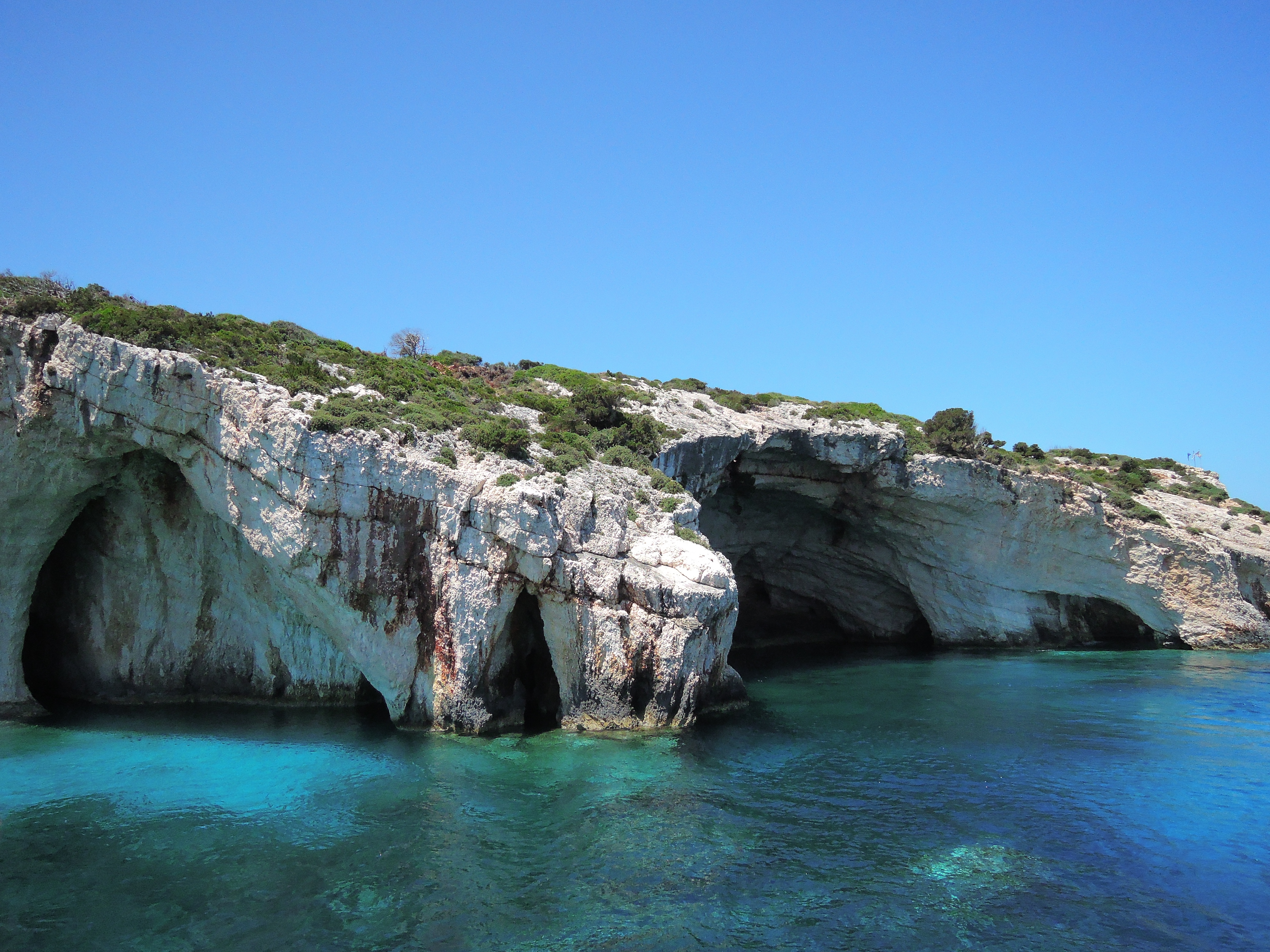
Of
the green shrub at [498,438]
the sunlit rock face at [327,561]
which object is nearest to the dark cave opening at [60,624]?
the sunlit rock face at [327,561]

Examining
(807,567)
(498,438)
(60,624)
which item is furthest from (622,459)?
(60,624)

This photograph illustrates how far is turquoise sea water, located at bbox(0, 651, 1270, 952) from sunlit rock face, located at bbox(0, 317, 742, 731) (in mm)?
1824

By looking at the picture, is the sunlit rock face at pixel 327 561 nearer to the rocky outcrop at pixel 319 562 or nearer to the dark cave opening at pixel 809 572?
the rocky outcrop at pixel 319 562

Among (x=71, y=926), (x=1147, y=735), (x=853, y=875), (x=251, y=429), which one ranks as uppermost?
(x=251, y=429)

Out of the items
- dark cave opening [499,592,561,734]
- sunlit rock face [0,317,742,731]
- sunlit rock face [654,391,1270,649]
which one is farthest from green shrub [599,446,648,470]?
dark cave opening [499,592,561,734]

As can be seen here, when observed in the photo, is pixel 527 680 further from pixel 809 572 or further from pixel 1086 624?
pixel 1086 624

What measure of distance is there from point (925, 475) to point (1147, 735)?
17.2m

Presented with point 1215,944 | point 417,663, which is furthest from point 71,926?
point 1215,944

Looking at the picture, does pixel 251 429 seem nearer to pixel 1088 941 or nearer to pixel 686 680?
pixel 686 680

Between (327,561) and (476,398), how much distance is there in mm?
11979

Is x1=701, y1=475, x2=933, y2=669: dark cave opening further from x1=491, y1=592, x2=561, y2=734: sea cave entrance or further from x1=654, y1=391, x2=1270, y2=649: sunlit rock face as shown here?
x1=491, y1=592, x2=561, y2=734: sea cave entrance

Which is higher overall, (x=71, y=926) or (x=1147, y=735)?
(x=1147, y=735)

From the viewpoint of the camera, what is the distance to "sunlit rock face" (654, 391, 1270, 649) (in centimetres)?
3756

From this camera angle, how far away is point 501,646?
78.8ft
